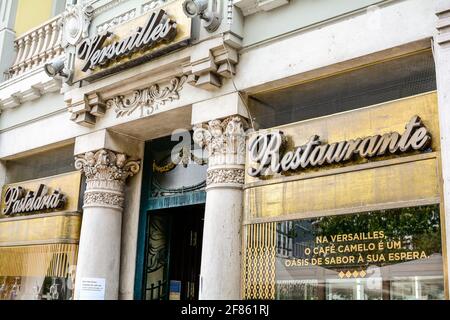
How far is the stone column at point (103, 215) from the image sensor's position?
33.2ft

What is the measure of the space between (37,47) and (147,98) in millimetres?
3955

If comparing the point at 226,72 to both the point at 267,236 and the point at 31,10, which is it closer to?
the point at 267,236

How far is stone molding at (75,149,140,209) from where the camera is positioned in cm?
1048

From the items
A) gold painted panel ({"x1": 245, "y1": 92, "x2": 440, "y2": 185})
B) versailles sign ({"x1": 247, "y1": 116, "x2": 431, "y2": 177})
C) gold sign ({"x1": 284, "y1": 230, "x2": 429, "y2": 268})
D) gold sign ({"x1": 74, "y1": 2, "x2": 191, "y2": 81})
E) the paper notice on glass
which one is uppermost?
gold sign ({"x1": 74, "y1": 2, "x2": 191, "y2": 81})

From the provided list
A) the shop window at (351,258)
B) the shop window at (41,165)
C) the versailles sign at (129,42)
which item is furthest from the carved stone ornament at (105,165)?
the shop window at (351,258)

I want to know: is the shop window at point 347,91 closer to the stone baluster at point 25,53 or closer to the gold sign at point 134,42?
the gold sign at point 134,42

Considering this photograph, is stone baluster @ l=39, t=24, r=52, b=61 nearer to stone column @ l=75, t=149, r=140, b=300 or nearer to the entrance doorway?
stone column @ l=75, t=149, r=140, b=300

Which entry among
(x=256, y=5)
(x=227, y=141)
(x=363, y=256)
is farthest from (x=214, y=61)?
(x=363, y=256)

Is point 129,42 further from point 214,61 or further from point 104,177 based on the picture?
point 104,177

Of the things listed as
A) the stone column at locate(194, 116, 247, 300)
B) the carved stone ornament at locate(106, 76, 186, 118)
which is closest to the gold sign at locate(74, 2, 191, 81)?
the carved stone ornament at locate(106, 76, 186, 118)

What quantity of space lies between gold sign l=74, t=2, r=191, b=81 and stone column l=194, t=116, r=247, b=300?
144cm

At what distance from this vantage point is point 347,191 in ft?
24.6
